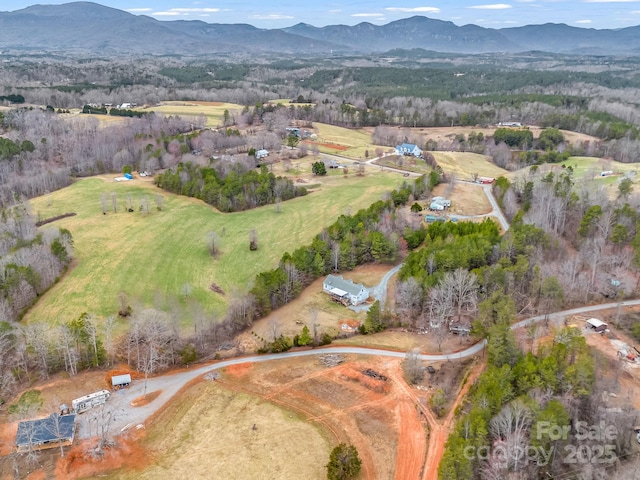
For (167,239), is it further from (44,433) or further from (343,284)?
(44,433)

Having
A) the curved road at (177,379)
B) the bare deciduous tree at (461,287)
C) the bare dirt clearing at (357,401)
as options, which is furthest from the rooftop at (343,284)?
the bare dirt clearing at (357,401)

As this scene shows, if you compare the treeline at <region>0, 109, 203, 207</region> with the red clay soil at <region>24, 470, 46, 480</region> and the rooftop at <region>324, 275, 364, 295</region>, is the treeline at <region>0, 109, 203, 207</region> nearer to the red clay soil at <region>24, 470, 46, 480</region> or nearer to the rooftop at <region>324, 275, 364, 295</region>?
the rooftop at <region>324, 275, 364, 295</region>

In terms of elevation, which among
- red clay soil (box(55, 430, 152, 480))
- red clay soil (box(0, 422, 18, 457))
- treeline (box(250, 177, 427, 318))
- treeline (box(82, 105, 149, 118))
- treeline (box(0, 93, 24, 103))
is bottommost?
red clay soil (box(55, 430, 152, 480))

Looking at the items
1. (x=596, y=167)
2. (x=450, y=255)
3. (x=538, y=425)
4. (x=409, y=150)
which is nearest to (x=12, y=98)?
(x=409, y=150)

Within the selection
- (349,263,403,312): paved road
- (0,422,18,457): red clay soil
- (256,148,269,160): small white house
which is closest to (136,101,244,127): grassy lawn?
(256,148,269,160): small white house

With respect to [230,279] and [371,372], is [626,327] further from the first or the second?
[230,279]

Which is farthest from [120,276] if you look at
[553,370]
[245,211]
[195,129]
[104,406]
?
[195,129]
